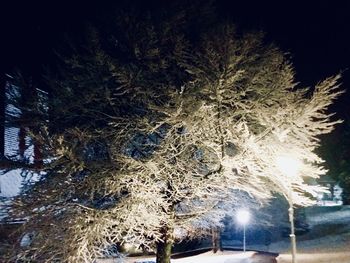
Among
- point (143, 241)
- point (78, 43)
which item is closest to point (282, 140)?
point (143, 241)

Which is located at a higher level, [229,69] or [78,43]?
[78,43]

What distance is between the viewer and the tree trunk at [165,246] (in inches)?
531

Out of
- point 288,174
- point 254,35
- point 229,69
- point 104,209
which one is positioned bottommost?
point 104,209

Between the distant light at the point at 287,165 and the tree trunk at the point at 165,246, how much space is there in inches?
159

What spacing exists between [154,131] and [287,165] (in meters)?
3.95

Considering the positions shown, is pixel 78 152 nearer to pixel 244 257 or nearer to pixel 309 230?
pixel 244 257

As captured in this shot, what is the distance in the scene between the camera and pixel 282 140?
1206cm

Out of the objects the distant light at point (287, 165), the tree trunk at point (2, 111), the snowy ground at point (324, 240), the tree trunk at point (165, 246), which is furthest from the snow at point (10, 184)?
the snowy ground at point (324, 240)

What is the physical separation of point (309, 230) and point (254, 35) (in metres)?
22.9

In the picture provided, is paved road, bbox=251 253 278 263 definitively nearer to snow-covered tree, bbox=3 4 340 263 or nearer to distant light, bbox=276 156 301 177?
snow-covered tree, bbox=3 4 340 263

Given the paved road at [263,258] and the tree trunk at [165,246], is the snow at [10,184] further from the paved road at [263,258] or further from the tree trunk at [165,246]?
the paved road at [263,258]

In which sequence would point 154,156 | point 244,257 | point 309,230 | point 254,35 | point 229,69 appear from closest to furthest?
point 229,69, point 154,156, point 254,35, point 244,257, point 309,230

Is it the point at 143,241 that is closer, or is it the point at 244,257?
the point at 143,241

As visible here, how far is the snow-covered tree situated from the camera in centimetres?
1152
